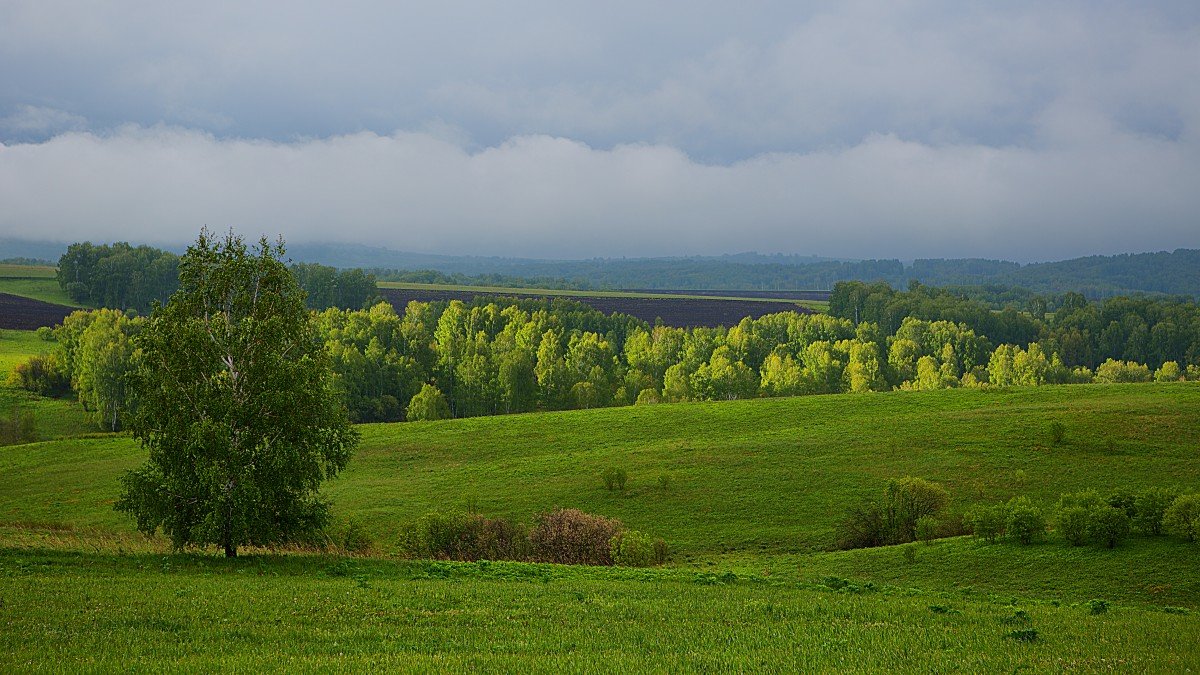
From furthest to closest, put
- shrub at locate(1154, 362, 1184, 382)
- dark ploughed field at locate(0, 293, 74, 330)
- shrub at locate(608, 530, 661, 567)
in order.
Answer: dark ploughed field at locate(0, 293, 74, 330) < shrub at locate(1154, 362, 1184, 382) < shrub at locate(608, 530, 661, 567)

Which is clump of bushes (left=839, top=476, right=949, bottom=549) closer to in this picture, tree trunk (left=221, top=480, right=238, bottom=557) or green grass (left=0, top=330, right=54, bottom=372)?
tree trunk (left=221, top=480, right=238, bottom=557)

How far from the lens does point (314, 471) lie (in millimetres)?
30953

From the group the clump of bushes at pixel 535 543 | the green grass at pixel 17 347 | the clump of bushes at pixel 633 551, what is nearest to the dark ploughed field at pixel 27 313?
the green grass at pixel 17 347

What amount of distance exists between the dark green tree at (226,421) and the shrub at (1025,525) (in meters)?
33.4

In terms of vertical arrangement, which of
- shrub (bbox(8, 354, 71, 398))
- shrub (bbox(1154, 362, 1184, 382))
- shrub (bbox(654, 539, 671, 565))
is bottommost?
shrub (bbox(8, 354, 71, 398))

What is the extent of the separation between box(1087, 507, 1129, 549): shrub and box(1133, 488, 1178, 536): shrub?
41.1 inches

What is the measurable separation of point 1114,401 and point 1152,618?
64025mm

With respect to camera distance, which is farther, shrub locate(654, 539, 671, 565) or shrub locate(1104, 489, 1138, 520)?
shrub locate(654, 539, 671, 565)

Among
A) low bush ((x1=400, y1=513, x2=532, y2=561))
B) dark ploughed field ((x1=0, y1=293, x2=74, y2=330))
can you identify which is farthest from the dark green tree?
dark ploughed field ((x1=0, y1=293, x2=74, y2=330))

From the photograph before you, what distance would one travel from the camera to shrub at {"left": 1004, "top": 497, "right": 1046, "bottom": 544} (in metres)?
41.5

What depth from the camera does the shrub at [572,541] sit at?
45250 mm

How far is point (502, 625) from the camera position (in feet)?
66.9

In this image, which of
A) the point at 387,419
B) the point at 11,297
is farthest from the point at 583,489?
the point at 11,297

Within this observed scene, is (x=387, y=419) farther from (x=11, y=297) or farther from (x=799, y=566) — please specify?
(x=11, y=297)
